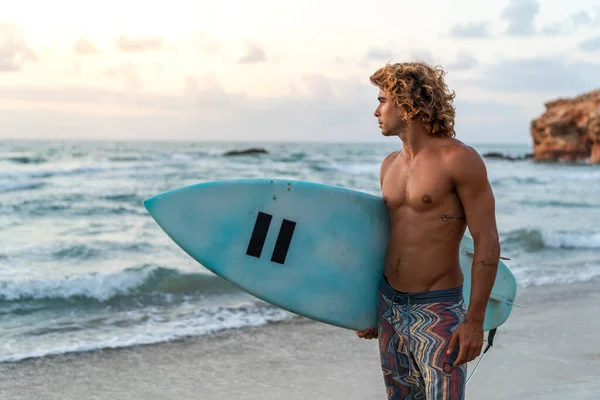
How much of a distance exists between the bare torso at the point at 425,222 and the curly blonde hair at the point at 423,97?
0.07 meters

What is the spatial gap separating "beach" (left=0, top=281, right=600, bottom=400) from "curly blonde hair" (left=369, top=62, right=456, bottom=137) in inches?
74.2

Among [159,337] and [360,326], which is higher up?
[360,326]

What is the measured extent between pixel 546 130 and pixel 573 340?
113ft

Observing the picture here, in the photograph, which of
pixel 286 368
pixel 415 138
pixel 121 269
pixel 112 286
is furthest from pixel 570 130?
pixel 415 138

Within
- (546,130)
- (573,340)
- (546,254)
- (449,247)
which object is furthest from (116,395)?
(546,130)

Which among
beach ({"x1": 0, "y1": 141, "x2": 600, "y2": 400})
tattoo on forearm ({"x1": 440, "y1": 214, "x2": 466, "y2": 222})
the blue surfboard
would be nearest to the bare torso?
tattoo on forearm ({"x1": 440, "y1": 214, "x2": 466, "y2": 222})

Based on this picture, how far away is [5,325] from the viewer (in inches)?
187

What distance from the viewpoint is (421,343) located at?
6.37ft

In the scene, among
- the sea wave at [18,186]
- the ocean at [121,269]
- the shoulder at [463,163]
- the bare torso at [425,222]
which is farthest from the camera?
the sea wave at [18,186]

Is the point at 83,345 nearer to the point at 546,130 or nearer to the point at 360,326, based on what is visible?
the point at 360,326

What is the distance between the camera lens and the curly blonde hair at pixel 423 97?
1933mm

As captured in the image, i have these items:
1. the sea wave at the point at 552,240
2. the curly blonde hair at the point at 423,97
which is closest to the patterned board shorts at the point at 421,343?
the curly blonde hair at the point at 423,97

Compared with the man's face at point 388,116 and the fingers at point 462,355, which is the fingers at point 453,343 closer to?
the fingers at point 462,355

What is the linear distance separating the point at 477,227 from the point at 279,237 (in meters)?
0.87
